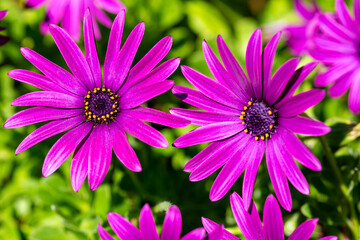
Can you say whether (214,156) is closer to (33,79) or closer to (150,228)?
(150,228)

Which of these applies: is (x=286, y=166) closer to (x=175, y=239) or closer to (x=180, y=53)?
(x=175, y=239)

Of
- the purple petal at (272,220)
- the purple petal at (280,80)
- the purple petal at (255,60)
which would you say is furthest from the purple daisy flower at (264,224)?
the purple petal at (255,60)

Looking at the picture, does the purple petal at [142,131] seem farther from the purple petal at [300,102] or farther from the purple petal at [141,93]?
the purple petal at [300,102]

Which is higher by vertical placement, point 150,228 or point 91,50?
point 91,50

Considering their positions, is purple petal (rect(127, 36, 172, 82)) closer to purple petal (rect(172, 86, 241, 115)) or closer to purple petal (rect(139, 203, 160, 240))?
purple petal (rect(172, 86, 241, 115))

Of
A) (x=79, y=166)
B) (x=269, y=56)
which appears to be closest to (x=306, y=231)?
(x=269, y=56)

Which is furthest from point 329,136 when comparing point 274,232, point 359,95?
point 274,232
